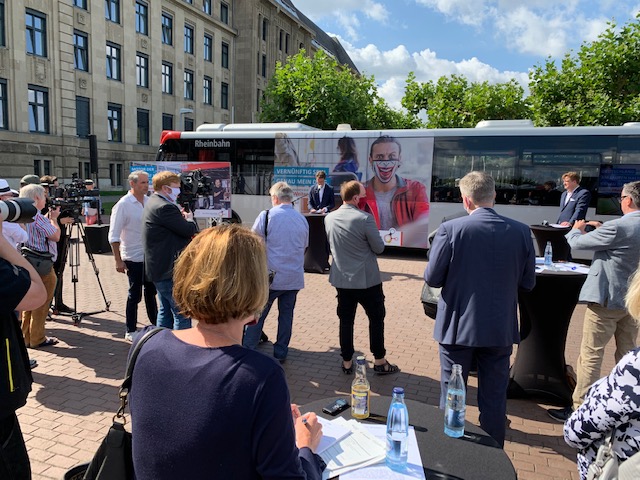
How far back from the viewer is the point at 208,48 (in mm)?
A: 38938

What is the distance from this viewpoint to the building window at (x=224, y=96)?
40906 mm

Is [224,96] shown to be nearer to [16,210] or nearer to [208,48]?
[208,48]

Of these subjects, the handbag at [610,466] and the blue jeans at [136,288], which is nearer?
the handbag at [610,466]

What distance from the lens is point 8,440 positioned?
85.0 inches

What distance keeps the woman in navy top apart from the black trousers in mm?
3246

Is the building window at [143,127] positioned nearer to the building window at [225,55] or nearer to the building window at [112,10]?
the building window at [112,10]

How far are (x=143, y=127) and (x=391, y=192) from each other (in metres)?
25.2

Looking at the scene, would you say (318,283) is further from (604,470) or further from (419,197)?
(604,470)

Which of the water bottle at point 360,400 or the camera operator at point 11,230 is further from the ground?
the camera operator at point 11,230

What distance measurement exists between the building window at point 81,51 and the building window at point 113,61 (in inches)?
67.2

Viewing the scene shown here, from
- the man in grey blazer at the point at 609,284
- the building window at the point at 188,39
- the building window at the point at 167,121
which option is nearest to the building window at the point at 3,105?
the building window at the point at 167,121

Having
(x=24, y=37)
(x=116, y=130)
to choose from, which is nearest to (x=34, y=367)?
(x=24, y=37)

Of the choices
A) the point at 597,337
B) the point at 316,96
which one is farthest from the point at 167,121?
the point at 597,337

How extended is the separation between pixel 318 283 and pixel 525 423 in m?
5.77
